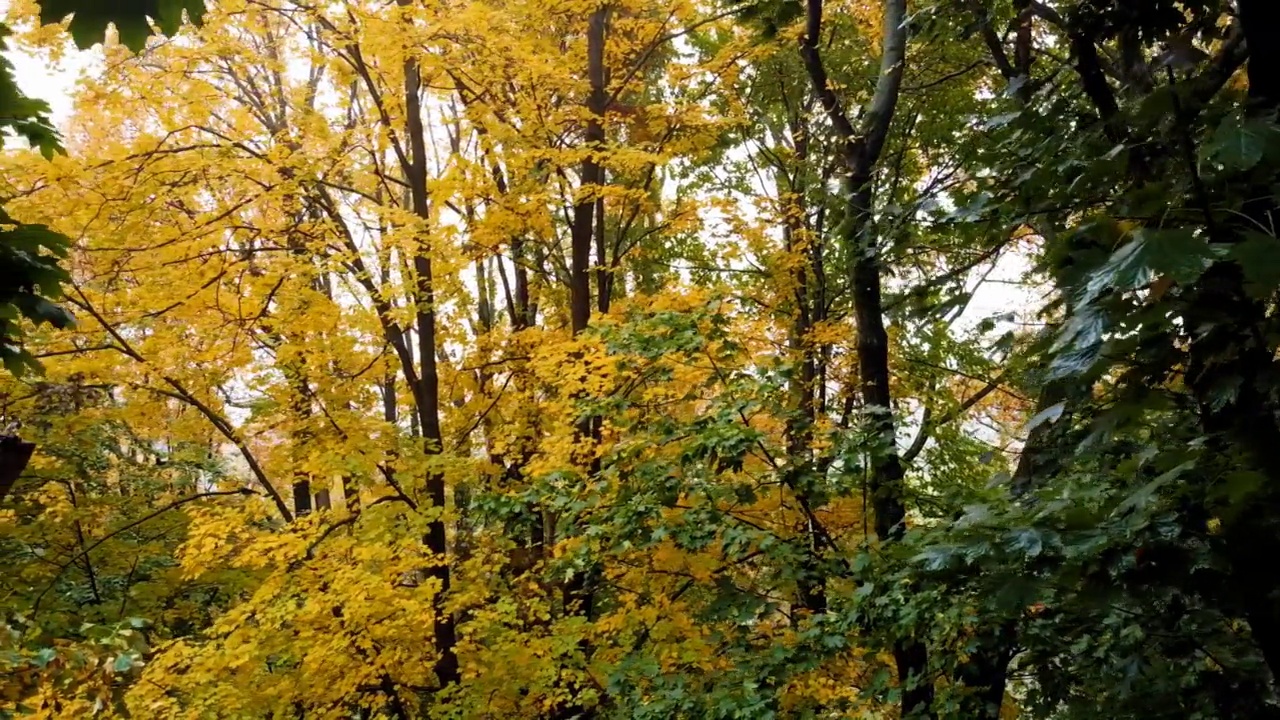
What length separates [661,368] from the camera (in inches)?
188

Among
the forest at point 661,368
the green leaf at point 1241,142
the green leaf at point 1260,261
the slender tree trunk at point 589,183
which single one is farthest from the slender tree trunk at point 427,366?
the green leaf at point 1260,261

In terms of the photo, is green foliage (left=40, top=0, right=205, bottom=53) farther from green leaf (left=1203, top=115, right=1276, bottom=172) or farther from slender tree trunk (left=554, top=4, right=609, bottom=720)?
slender tree trunk (left=554, top=4, right=609, bottom=720)

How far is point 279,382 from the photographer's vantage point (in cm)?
726

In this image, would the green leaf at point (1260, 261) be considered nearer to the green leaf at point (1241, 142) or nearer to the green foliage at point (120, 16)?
the green leaf at point (1241, 142)

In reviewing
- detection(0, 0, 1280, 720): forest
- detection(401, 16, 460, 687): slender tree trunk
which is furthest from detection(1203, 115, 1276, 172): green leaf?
detection(401, 16, 460, 687): slender tree trunk

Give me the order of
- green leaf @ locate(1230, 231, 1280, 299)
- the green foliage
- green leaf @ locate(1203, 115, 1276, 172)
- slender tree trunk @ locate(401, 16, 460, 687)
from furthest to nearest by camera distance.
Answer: slender tree trunk @ locate(401, 16, 460, 687)
the green foliage
green leaf @ locate(1203, 115, 1276, 172)
green leaf @ locate(1230, 231, 1280, 299)

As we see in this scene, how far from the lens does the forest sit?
5.47ft

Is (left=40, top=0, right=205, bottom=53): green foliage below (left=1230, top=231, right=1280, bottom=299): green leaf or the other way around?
the other way around

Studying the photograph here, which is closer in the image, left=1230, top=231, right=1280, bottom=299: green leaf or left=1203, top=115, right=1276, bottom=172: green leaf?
left=1230, top=231, right=1280, bottom=299: green leaf

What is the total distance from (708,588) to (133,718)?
3919 millimetres

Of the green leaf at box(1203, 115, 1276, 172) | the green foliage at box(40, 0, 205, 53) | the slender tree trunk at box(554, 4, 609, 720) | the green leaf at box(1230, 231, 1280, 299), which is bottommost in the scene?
the green leaf at box(1230, 231, 1280, 299)

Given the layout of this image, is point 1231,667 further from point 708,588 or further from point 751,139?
point 751,139

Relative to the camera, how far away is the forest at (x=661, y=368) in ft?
5.47

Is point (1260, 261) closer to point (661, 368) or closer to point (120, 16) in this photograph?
point (120, 16)
